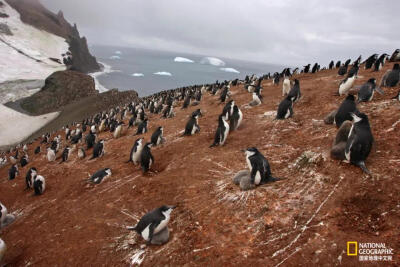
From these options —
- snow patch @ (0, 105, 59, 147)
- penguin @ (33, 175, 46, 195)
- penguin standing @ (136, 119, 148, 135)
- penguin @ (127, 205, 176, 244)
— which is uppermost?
penguin @ (127, 205, 176, 244)

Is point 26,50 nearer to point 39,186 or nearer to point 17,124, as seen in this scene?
point 17,124

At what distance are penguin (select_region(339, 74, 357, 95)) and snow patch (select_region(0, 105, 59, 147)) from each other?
128 feet

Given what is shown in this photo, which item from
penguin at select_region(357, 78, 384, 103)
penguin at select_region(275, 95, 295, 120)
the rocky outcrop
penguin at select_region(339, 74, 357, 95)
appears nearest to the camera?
penguin at select_region(357, 78, 384, 103)

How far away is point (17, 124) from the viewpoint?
42.6m

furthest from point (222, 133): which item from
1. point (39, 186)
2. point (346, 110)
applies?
point (39, 186)

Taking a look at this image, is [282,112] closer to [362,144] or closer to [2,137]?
[362,144]

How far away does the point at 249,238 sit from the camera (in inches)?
215

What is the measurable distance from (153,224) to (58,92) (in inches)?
2209

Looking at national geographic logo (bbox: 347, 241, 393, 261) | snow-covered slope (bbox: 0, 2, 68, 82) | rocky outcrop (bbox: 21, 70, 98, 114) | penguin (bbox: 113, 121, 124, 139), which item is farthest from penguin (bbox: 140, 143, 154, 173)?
Answer: snow-covered slope (bbox: 0, 2, 68, 82)

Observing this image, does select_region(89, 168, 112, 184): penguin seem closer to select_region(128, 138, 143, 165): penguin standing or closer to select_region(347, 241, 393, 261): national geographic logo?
select_region(128, 138, 143, 165): penguin standing

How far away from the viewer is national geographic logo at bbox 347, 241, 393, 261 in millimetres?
4242

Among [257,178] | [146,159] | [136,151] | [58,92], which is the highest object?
[257,178]

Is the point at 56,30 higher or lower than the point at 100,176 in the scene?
higher

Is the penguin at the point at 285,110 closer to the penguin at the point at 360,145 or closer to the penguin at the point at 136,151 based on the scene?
the penguin at the point at 360,145
